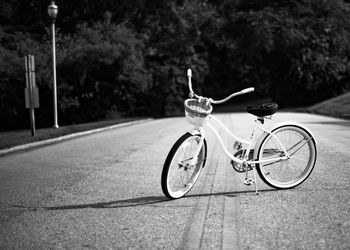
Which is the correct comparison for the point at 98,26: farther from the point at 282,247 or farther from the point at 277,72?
the point at 282,247

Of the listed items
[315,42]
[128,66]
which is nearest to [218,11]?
[315,42]

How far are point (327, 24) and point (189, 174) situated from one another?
33478mm

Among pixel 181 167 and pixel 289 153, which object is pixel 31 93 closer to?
pixel 181 167

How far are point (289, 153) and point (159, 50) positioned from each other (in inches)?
1176

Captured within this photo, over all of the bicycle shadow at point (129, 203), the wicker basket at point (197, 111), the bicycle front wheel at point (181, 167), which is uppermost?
the wicker basket at point (197, 111)

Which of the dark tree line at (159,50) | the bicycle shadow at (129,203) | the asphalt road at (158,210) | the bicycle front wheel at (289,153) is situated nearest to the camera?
the asphalt road at (158,210)

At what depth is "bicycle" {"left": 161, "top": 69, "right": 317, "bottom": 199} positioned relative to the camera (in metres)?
5.85

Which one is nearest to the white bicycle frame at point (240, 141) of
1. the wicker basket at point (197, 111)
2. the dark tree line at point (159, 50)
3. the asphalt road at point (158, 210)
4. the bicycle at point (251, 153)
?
the bicycle at point (251, 153)

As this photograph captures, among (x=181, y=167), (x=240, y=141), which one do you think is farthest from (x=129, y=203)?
(x=240, y=141)

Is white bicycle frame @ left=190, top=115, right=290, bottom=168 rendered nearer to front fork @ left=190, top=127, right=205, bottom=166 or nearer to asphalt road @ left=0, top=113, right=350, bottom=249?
front fork @ left=190, top=127, right=205, bottom=166

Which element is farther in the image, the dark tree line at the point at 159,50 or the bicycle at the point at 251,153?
the dark tree line at the point at 159,50

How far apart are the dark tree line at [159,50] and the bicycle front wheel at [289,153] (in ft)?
66.6

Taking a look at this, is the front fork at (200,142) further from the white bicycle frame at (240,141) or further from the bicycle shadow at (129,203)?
the bicycle shadow at (129,203)

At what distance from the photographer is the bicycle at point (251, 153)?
230 inches
